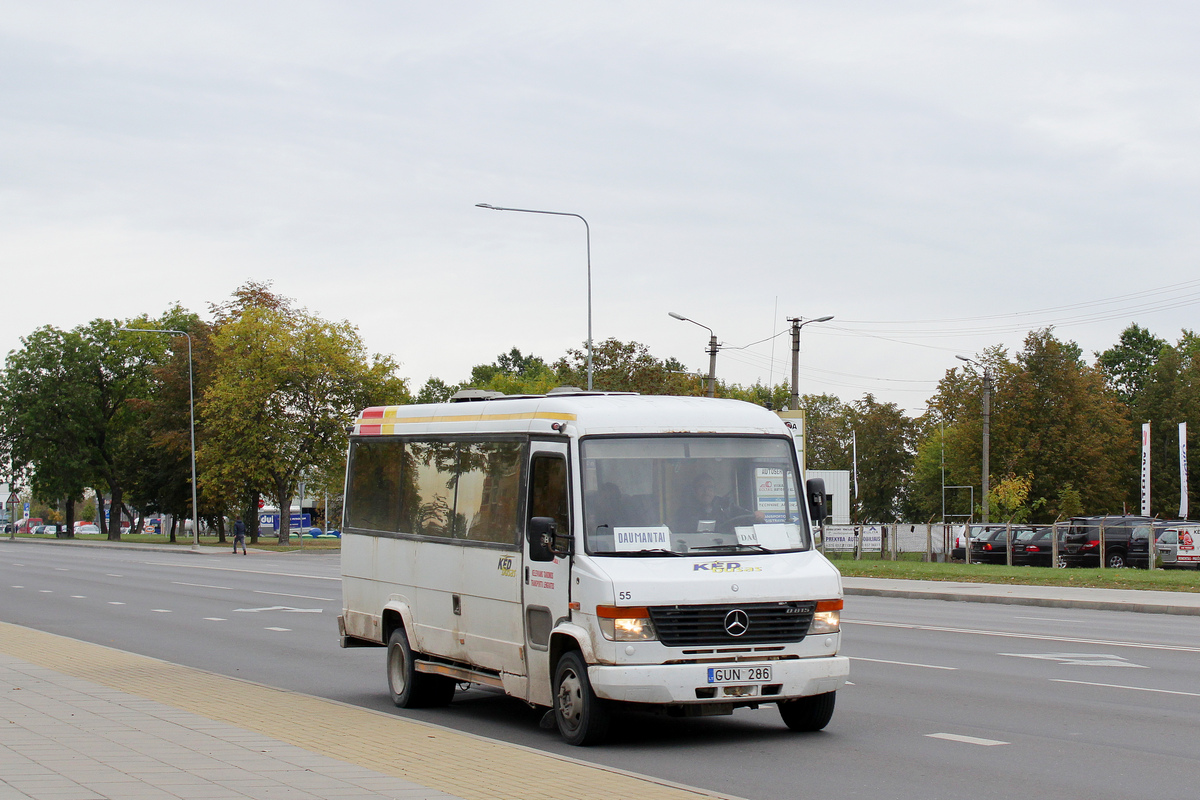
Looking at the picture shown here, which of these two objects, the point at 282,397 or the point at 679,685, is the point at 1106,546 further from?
the point at 282,397

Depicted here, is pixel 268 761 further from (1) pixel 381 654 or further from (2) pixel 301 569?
(2) pixel 301 569

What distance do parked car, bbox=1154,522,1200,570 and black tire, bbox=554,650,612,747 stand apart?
31621 mm

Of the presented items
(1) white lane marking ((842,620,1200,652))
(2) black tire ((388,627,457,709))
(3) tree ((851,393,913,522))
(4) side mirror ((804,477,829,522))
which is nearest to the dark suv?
(1) white lane marking ((842,620,1200,652))

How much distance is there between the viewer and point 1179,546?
3684 centimetres

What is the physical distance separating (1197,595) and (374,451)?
60.2 ft

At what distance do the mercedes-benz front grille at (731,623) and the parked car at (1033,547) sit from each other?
33224 millimetres

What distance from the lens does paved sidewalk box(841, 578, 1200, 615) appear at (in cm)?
2298

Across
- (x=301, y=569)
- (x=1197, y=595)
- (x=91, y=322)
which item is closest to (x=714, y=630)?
(x=1197, y=595)

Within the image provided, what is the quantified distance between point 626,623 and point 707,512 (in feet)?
3.81

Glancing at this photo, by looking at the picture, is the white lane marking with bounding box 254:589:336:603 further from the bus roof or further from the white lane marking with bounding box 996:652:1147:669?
A: the bus roof

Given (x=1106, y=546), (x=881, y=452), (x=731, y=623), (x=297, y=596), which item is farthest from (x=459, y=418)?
(x=881, y=452)

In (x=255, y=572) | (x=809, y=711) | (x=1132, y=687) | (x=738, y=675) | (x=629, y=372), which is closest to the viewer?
(x=738, y=675)

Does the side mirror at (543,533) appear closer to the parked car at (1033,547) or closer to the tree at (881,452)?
the parked car at (1033,547)

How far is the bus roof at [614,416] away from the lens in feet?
32.2
